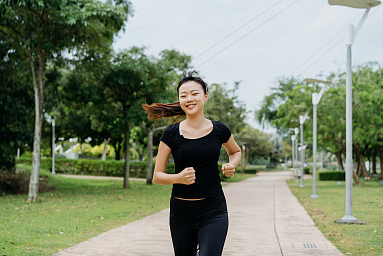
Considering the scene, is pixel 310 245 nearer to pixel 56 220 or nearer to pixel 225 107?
pixel 56 220

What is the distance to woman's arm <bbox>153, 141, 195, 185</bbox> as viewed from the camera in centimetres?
312

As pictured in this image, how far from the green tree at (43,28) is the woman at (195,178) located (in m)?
11.9

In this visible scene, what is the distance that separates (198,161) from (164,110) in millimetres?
665

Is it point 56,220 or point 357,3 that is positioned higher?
point 357,3

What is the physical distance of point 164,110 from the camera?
374 centimetres

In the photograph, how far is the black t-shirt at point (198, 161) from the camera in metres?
3.24

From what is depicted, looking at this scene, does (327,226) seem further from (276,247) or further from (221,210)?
(221,210)

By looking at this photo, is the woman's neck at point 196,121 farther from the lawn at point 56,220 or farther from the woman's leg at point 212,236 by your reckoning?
the lawn at point 56,220

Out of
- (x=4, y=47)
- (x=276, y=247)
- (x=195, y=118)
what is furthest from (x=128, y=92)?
(x=195, y=118)

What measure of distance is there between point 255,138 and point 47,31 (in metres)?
46.9

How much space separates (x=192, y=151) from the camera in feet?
10.6

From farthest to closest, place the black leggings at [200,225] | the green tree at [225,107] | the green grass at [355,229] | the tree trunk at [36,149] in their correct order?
the green tree at [225,107]
the tree trunk at [36,149]
the green grass at [355,229]
the black leggings at [200,225]

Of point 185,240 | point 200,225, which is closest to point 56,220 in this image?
point 185,240

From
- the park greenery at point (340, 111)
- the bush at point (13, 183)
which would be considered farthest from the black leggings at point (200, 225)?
the park greenery at point (340, 111)
